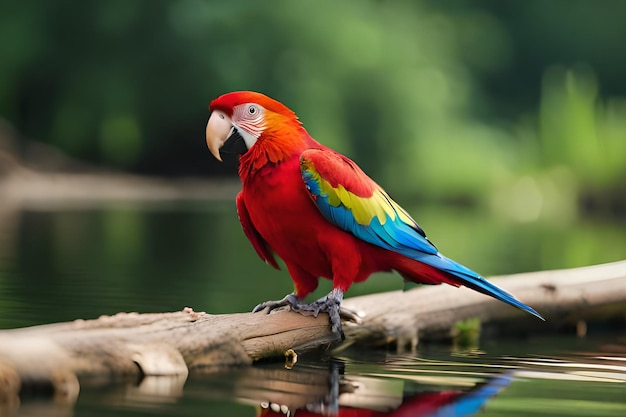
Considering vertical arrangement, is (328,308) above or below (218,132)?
below

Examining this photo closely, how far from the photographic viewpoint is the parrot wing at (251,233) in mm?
2886

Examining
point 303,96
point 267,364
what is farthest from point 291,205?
point 303,96

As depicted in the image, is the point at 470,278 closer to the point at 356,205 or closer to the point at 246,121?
the point at 356,205

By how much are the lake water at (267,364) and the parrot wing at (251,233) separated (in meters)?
0.32

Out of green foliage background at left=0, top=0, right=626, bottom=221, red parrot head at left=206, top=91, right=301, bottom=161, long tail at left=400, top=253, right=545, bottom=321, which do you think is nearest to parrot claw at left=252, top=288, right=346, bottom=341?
long tail at left=400, top=253, right=545, bottom=321

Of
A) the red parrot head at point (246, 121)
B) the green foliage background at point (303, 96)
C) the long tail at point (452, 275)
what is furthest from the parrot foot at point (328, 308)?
the green foliage background at point (303, 96)

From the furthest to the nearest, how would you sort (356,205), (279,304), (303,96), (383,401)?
(303,96) → (279,304) → (356,205) → (383,401)

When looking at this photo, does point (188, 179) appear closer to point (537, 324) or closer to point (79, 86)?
point (79, 86)

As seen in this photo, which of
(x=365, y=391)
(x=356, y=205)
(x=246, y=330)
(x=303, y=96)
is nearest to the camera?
(x=365, y=391)

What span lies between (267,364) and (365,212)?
448 millimetres

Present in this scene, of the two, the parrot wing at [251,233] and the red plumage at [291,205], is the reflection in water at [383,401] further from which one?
the parrot wing at [251,233]

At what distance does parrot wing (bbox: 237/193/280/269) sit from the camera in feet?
9.47

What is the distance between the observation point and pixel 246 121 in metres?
2.80

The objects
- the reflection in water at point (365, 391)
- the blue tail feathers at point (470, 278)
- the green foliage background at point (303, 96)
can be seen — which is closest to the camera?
the reflection in water at point (365, 391)
